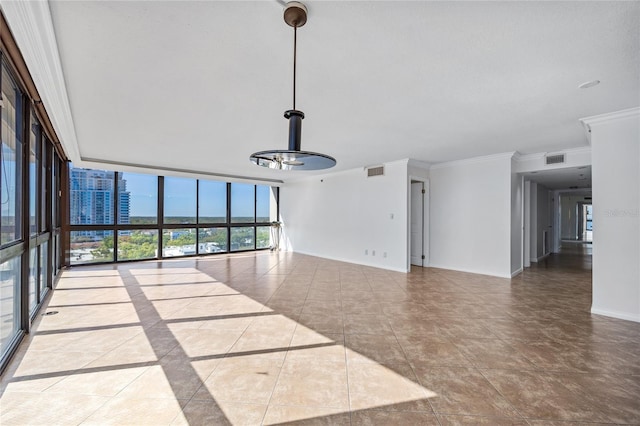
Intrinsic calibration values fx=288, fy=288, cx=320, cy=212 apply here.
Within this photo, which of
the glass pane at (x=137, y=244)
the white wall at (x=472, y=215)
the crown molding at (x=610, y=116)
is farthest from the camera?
the glass pane at (x=137, y=244)

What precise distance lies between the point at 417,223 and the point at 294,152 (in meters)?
6.07

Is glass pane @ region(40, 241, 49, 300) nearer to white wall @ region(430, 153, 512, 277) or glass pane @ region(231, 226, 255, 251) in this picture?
glass pane @ region(231, 226, 255, 251)

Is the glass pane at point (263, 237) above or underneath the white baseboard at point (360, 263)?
above

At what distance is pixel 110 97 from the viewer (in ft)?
10.3

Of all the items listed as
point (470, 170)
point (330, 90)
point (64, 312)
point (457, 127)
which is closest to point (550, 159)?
point (470, 170)

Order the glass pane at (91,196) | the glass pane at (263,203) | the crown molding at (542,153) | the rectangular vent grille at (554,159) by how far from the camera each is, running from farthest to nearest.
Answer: the glass pane at (263,203)
the glass pane at (91,196)
the rectangular vent grille at (554,159)
the crown molding at (542,153)

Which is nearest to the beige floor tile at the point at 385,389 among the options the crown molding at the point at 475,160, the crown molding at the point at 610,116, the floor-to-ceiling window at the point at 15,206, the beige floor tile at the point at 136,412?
the beige floor tile at the point at 136,412

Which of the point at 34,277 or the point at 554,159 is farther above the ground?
the point at 554,159

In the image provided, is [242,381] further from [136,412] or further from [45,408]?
[45,408]

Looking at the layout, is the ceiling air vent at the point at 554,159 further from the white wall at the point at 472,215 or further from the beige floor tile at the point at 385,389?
the beige floor tile at the point at 385,389

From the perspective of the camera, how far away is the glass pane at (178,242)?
812 cm

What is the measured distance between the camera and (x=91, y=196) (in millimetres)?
6934

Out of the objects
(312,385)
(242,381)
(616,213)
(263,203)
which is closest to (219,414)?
(242,381)

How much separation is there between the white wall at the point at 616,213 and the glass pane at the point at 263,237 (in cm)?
872
